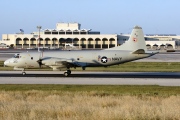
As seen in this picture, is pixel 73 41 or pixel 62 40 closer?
pixel 73 41

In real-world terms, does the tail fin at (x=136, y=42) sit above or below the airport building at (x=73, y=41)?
below

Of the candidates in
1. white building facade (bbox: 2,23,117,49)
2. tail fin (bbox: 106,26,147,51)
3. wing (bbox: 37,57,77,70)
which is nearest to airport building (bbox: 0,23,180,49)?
white building facade (bbox: 2,23,117,49)

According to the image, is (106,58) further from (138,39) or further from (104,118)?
(104,118)

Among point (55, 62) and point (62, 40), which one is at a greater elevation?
point (62, 40)

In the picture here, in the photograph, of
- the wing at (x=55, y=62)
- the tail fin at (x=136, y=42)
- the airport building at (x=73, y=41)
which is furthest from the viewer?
the airport building at (x=73, y=41)

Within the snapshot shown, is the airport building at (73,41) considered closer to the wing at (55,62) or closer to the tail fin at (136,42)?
the tail fin at (136,42)

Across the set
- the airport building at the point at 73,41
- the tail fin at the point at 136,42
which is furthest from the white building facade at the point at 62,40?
the tail fin at the point at 136,42

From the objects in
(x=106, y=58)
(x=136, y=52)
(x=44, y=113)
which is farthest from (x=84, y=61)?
(x=44, y=113)

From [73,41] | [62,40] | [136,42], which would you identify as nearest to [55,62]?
[136,42]

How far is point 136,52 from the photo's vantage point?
162ft

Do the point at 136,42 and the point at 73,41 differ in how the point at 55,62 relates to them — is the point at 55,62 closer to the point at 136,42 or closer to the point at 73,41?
the point at 136,42

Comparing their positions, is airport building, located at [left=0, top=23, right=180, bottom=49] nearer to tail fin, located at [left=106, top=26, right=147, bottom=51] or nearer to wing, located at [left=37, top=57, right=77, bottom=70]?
tail fin, located at [left=106, top=26, right=147, bottom=51]

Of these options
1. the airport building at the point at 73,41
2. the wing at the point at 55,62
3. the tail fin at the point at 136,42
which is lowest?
the wing at the point at 55,62

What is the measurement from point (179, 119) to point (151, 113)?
4.56ft
